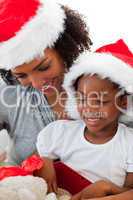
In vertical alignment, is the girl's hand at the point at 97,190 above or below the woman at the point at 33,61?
below

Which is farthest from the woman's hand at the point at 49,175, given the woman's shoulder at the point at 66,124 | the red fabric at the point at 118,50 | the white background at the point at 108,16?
the white background at the point at 108,16

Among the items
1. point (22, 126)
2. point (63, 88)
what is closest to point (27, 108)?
point (22, 126)

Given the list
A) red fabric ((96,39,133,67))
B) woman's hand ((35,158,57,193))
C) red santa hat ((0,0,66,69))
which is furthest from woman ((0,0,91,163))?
woman's hand ((35,158,57,193))

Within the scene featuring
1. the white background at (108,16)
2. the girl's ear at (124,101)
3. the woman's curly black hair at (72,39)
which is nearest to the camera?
the girl's ear at (124,101)

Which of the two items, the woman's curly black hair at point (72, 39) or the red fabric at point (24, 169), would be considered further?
the woman's curly black hair at point (72, 39)

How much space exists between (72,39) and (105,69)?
23 cm

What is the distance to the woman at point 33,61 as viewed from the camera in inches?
41.5

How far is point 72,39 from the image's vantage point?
45.7 inches

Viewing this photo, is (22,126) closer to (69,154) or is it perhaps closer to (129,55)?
(69,154)

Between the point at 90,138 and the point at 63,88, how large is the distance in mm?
169

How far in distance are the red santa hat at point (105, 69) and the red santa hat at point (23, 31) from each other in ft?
0.39

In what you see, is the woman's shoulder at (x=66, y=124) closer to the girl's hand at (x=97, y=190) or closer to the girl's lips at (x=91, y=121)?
the girl's lips at (x=91, y=121)

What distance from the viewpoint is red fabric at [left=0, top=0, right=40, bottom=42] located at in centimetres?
105

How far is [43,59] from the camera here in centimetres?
107
